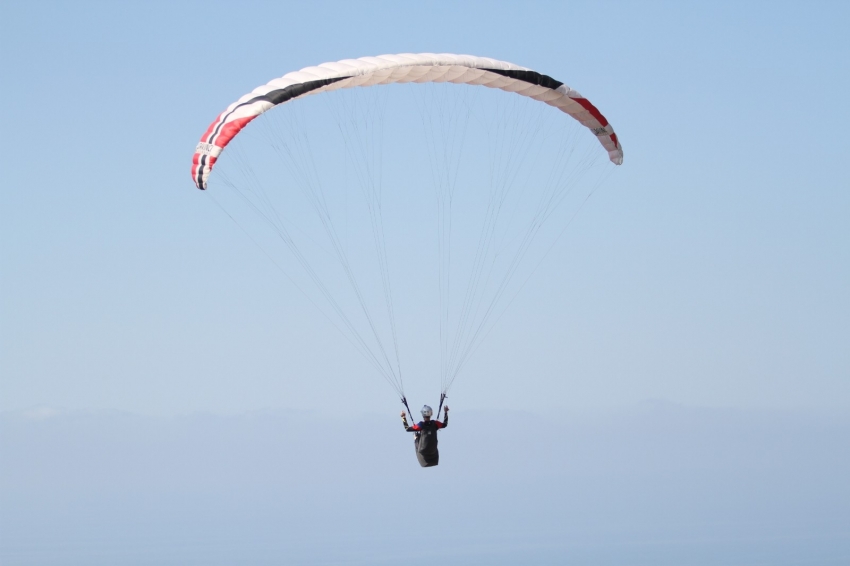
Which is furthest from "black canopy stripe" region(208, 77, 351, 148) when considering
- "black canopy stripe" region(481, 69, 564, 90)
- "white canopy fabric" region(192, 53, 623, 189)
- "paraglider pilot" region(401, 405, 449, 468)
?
"paraglider pilot" region(401, 405, 449, 468)

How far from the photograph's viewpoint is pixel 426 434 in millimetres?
25156

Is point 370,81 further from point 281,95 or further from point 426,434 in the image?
point 426,434

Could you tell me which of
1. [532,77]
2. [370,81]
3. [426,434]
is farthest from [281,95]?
[426,434]

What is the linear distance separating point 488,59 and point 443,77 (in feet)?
3.41

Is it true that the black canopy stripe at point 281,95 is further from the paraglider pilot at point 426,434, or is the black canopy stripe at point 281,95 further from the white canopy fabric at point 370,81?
the paraglider pilot at point 426,434

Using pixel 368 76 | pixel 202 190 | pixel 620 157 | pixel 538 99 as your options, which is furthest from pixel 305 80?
pixel 620 157

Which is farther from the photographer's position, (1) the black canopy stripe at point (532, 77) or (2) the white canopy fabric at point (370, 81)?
(1) the black canopy stripe at point (532, 77)

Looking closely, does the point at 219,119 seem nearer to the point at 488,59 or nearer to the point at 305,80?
the point at 305,80

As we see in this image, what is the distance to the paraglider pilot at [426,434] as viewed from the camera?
2511 centimetres

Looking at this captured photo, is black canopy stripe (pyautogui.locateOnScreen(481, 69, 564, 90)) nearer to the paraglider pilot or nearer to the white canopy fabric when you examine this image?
the white canopy fabric

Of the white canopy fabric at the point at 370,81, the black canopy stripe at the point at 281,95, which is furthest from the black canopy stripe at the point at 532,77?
the black canopy stripe at the point at 281,95

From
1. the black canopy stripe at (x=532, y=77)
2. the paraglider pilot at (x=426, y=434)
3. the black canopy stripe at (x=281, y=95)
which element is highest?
the black canopy stripe at (x=532, y=77)

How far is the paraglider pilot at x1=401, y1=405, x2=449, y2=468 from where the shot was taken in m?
25.1

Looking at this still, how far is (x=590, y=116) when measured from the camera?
29.3 metres
